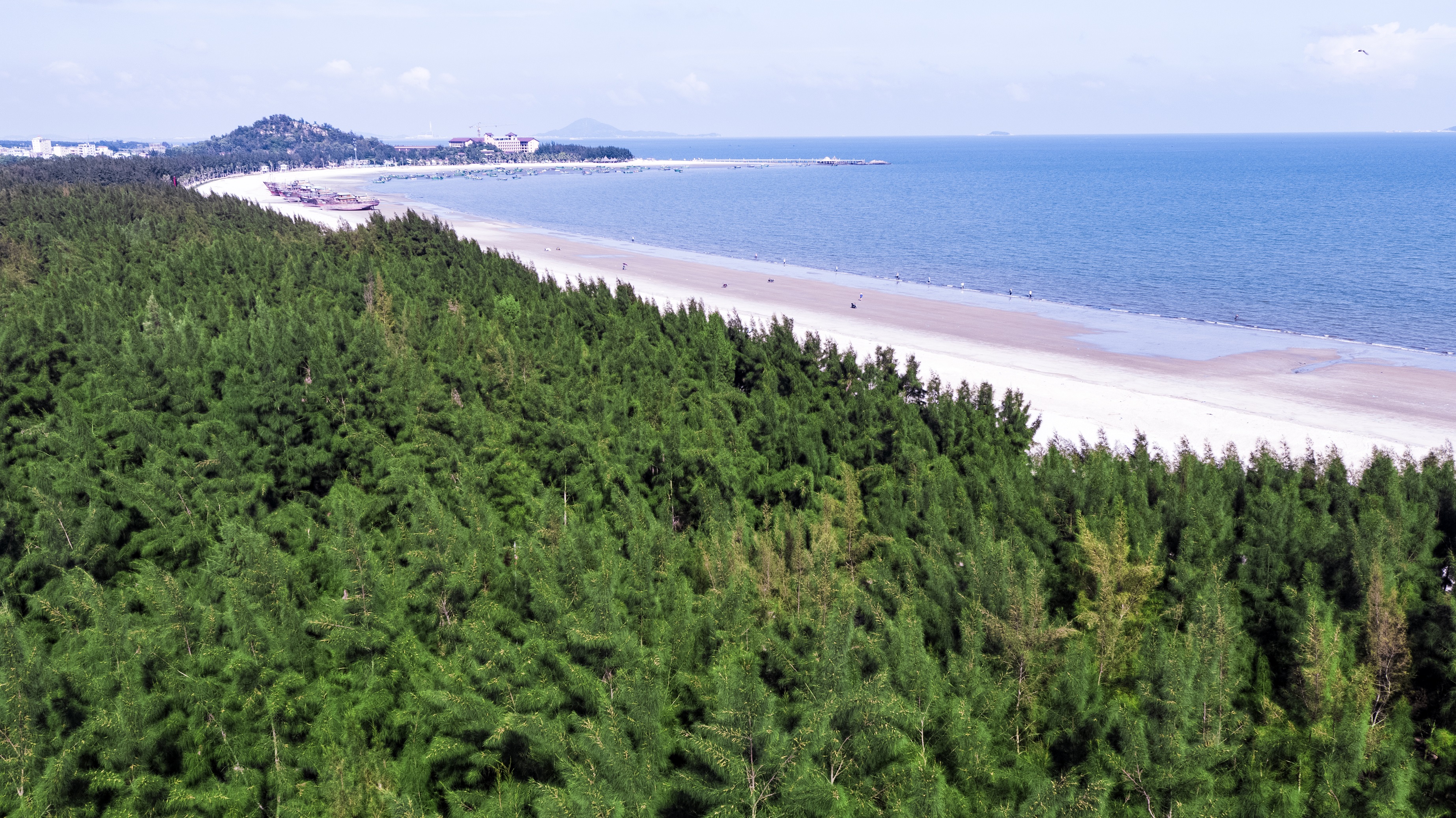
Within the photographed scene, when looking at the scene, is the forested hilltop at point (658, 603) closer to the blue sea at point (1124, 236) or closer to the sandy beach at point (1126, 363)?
the sandy beach at point (1126, 363)

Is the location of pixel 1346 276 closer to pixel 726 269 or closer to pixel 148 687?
pixel 726 269

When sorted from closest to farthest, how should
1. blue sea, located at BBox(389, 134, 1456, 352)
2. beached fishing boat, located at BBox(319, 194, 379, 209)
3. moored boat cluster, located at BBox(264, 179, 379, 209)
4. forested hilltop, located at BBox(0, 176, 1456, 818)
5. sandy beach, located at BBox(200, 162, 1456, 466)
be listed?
1. forested hilltop, located at BBox(0, 176, 1456, 818)
2. sandy beach, located at BBox(200, 162, 1456, 466)
3. blue sea, located at BBox(389, 134, 1456, 352)
4. beached fishing boat, located at BBox(319, 194, 379, 209)
5. moored boat cluster, located at BBox(264, 179, 379, 209)

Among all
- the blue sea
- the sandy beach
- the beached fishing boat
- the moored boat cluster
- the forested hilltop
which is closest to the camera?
the forested hilltop

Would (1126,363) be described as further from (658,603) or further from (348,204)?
(348,204)

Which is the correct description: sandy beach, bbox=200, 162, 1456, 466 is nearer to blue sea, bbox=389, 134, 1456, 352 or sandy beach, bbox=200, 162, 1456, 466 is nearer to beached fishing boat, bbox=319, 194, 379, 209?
blue sea, bbox=389, 134, 1456, 352

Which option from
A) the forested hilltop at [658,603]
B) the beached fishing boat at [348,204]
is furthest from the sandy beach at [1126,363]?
the beached fishing boat at [348,204]

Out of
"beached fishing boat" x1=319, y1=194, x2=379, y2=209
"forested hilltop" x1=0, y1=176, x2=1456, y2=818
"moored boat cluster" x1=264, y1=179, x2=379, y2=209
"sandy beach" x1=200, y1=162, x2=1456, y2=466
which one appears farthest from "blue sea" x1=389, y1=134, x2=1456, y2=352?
"forested hilltop" x1=0, y1=176, x2=1456, y2=818
